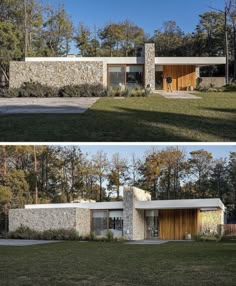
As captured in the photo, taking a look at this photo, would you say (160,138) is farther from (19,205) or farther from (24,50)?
→ (24,50)

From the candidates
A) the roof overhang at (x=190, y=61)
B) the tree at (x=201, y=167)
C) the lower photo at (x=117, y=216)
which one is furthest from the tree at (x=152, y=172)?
the roof overhang at (x=190, y=61)

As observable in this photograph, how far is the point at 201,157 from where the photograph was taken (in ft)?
129

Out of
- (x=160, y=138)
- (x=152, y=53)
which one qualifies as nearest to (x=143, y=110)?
(x=160, y=138)

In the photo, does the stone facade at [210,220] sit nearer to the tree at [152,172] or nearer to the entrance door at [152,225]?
the entrance door at [152,225]

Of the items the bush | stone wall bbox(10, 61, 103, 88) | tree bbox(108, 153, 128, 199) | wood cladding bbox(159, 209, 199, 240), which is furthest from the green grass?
tree bbox(108, 153, 128, 199)

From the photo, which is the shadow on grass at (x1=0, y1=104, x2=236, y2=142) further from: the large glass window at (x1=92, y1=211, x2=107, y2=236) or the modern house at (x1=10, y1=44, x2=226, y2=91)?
the modern house at (x1=10, y1=44, x2=226, y2=91)

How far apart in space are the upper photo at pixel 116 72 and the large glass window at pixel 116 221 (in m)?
5.96

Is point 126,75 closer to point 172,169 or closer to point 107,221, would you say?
point 172,169

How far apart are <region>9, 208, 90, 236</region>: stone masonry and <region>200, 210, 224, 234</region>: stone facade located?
5813mm

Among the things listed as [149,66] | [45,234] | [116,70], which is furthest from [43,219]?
[149,66]

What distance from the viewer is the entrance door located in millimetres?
24297

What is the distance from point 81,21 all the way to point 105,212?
29.8 metres

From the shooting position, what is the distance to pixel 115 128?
11.9 metres

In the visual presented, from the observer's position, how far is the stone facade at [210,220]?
23241mm
